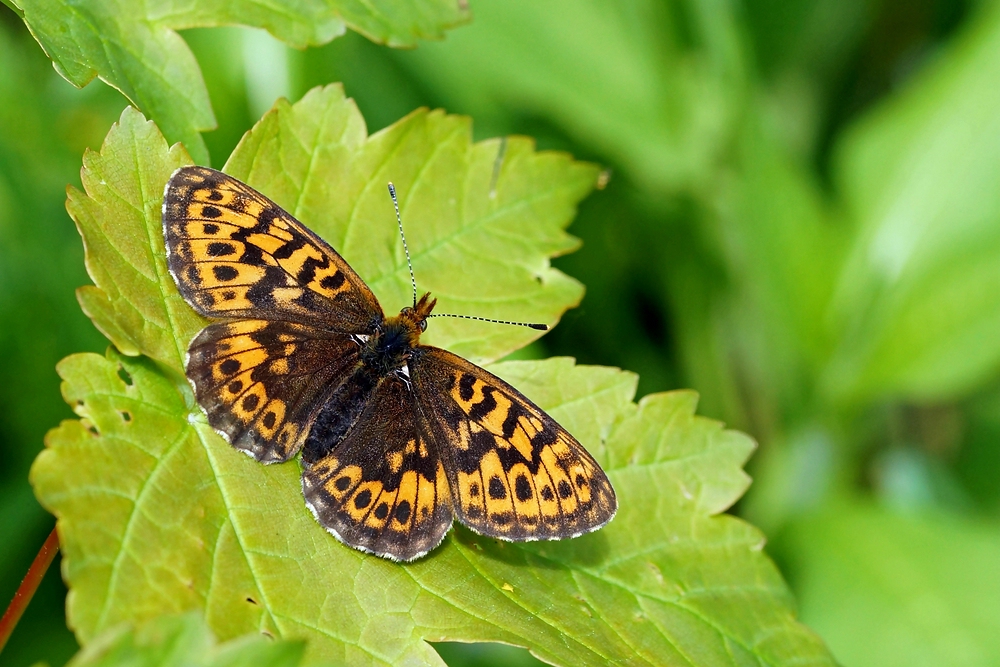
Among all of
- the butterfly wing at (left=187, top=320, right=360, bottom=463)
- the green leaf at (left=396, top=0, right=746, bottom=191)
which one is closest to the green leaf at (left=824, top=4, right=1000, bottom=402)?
the green leaf at (left=396, top=0, right=746, bottom=191)

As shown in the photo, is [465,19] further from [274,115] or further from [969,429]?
[969,429]

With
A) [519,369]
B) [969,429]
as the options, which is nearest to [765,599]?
[519,369]

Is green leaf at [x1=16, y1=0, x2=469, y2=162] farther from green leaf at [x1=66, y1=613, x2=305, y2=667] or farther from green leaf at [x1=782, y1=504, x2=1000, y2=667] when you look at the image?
green leaf at [x1=782, y1=504, x2=1000, y2=667]

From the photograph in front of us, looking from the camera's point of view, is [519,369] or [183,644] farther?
[519,369]

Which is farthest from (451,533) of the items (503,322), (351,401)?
(503,322)

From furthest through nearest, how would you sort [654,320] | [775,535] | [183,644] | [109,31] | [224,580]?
[654,320] < [775,535] < [109,31] < [224,580] < [183,644]

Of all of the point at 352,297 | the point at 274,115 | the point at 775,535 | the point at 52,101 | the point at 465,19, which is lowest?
the point at 775,535

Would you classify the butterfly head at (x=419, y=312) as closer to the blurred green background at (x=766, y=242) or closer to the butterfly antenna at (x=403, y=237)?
the butterfly antenna at (x=403, y=237)
